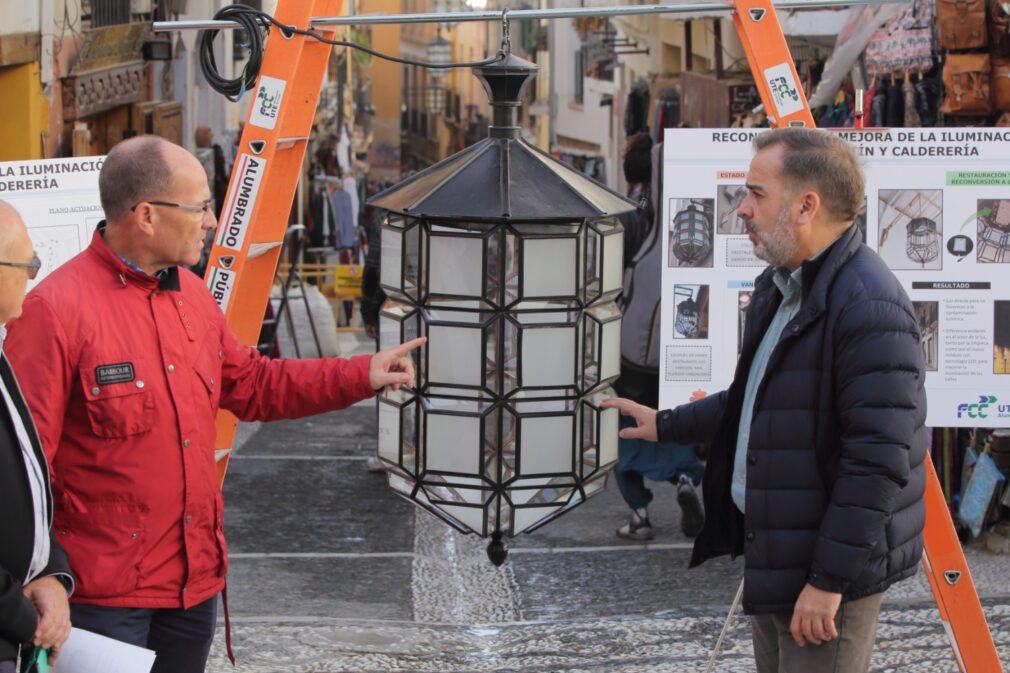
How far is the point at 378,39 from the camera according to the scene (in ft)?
165

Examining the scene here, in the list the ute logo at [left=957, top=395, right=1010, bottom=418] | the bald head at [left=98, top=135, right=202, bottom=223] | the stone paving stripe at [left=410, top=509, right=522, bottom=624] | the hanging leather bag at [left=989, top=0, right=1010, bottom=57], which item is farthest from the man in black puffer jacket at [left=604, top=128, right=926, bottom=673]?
the hanging leather bag at [left=989, top=0, right=1010, bottom=57]

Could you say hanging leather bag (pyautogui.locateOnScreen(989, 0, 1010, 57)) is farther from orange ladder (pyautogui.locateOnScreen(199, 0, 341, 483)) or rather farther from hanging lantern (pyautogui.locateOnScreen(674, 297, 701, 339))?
orange ladder (pyautogui.locateOnScreen(199, 0, 341, 483))

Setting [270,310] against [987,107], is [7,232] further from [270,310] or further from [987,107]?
[270,310]

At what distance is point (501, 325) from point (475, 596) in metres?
3.07

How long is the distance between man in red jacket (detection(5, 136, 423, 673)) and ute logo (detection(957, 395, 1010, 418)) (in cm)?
300

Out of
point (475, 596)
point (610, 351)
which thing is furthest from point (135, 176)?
point (475, 596)

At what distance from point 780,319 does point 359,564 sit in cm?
399

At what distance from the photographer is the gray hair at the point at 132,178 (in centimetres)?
328

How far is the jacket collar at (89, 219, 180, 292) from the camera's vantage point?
3.27 metres

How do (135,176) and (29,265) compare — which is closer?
(29,265)

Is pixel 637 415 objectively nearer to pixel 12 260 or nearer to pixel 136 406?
pixel 136 406

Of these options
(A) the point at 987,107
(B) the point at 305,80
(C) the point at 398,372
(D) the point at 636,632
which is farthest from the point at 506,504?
(A) the point at 987,107

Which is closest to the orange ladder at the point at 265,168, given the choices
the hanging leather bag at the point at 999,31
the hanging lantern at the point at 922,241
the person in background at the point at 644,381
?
the hanging lantern at the point at 922,241

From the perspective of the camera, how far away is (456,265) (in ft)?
11.9
